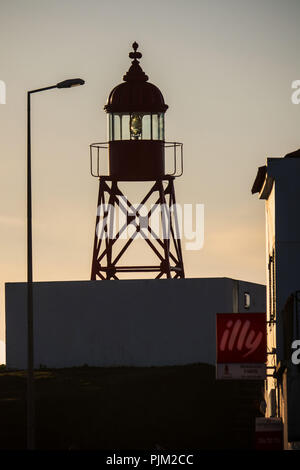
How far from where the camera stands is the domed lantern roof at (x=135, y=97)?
64.3 meters

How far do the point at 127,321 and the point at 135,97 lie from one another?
34.0 feet

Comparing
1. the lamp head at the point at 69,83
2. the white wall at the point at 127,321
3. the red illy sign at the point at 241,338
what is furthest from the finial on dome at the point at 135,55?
the lamp head at the point at 69,83

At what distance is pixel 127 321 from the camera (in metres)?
60.0

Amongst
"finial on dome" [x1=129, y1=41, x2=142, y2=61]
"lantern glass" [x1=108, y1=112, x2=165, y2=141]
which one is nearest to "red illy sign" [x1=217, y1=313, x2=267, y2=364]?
"lantern glass" [x1=108, y1=112, x2=165, y2=141]

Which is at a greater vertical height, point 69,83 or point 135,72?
point 135,72

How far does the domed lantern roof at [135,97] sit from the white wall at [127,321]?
835 centimetres

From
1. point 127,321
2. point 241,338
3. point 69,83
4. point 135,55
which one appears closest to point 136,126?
Answer: point 135,55

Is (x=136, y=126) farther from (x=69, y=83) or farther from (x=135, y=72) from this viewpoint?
(x=69, y=83)

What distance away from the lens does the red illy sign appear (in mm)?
39188

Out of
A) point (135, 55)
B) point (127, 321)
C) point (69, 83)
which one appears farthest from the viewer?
point (135, 55)

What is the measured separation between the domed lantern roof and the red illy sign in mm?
25870

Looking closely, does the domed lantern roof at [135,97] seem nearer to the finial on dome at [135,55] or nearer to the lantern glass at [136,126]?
the lantern glass at [136,126]

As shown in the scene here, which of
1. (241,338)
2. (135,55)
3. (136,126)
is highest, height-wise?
(135,55)

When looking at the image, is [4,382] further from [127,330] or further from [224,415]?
[224,415]
